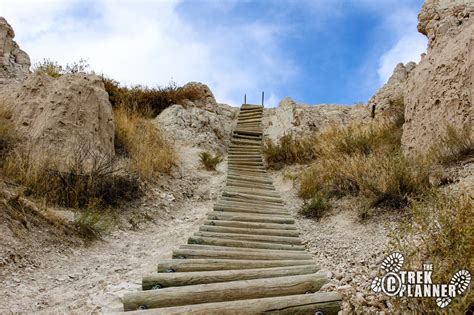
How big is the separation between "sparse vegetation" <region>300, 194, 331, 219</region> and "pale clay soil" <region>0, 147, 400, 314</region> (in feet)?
0.46

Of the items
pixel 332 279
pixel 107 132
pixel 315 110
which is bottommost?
pixel 332 279

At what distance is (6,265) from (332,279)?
9.66 feet

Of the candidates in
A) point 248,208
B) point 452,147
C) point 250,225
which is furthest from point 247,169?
point 452,147

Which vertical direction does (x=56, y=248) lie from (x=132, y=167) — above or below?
below

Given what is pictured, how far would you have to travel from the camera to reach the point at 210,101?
592 inches

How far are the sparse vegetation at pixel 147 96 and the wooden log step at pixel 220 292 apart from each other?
372 inches

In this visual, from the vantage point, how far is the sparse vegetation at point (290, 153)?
975cm

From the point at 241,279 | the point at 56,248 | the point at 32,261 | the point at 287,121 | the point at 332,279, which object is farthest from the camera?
the point at 287,121

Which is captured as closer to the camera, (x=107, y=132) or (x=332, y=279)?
(x=332, y=279)

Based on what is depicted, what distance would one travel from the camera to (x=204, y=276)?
3367 mm

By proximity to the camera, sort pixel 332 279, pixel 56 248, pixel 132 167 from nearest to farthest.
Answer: pixel 332 279
pixel 56 248
pixel 132 167

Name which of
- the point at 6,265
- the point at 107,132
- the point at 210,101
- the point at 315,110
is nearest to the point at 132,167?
the point at 107,132

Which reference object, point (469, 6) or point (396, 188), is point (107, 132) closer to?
point (396, 188)

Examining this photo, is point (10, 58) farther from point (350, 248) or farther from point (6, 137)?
point (350, 248)
